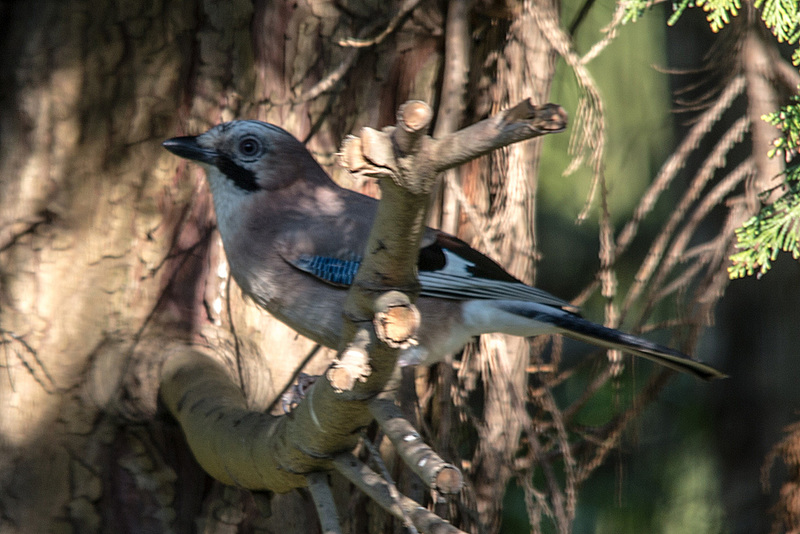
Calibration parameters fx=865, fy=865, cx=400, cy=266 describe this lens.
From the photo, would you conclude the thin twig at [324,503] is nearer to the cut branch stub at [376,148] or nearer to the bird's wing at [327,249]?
the bird's wing at [327,249]

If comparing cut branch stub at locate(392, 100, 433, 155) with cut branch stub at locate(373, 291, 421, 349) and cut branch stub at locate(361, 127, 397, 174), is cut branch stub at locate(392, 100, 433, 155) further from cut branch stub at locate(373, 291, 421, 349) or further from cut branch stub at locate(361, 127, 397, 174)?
cut branch stub at locate(373, 291, 421, 349)

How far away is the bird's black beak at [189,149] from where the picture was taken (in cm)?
256

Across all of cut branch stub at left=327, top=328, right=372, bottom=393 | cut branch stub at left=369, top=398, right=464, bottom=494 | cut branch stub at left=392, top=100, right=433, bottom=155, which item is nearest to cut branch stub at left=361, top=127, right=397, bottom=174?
cut branch stub at left=392, top=100, right=433, bottom=155

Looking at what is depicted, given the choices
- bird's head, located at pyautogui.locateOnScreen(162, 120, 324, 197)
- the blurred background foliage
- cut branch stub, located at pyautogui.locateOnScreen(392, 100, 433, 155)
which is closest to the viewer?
cut branch stub, located at pyautogui.locateOnScreen(392, 100, 433, 155)

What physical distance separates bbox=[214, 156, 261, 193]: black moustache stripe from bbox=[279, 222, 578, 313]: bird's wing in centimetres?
28

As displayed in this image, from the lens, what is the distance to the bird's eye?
8.87 ft

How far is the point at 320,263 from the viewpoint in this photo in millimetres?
2541

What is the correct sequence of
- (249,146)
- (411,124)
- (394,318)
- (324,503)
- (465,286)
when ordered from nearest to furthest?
(411,124), (394,318), (324,503), (465,286), (249,146)

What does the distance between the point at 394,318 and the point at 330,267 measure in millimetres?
1199

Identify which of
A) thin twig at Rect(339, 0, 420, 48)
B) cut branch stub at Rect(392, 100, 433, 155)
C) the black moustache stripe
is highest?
thin twig at Rect(339, 0, 420, 48)

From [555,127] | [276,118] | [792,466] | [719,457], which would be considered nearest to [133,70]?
[276,118]

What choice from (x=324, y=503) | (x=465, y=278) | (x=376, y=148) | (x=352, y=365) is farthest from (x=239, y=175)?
(x=376, y=148)

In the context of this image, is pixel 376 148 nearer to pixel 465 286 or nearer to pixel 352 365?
pixel 352 365

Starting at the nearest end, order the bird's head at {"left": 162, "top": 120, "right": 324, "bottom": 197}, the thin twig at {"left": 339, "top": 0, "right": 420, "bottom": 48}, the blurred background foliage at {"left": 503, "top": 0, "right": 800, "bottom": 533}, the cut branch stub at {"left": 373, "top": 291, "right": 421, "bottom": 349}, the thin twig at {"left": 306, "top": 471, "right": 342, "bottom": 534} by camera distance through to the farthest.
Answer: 1. the cut branch stub at {"left": 373, "top": 291, "right": 421, "bottom": 349}
2. the thin twig at {"left": 306, "top": 471, "right": 342, "bottom": 534}
3. the bird's head at {"left": 162, "top": 120, "right": 324, "bottom": 197}
4. the thin twig at {"left": 339, "top": 0, "right": 420, "bottom": 48}
5. the blurred background foliage at {"left": 503, "top": 0, "right": 800, "bottom": 533}
